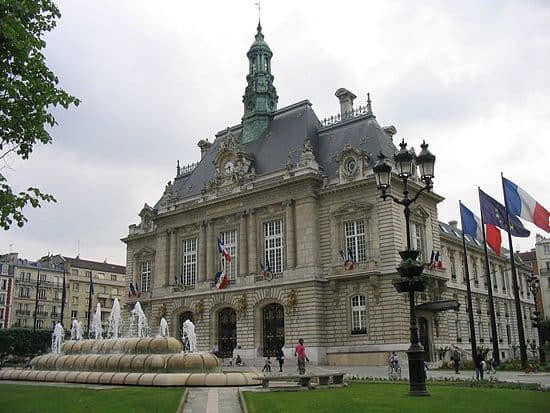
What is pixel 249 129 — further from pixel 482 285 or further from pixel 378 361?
pixel 482 285

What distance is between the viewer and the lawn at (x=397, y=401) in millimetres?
14000

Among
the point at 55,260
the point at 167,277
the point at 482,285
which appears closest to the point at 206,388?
the point at 167,277

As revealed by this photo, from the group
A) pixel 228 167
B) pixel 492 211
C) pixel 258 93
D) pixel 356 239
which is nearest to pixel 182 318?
pixel 228 167

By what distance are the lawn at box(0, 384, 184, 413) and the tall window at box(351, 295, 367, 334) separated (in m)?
22.5

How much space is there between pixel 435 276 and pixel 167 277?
23987mm

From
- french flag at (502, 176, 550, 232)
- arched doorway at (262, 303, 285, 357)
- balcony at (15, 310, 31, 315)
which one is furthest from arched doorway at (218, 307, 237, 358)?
balcony at (15, 310, 31, 315)

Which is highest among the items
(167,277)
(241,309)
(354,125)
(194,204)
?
(354,125)

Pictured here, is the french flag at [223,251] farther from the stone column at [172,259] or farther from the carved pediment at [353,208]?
the carved pediment at [353,208]

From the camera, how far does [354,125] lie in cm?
4809

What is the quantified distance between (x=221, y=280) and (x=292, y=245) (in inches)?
286

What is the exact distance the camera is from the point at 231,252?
49.3 metres

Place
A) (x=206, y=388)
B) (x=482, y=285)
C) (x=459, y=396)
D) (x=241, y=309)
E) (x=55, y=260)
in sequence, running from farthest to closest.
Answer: (x=55, y=260) < (x=482, y=285) < (x=241, y=309) < (x=206, y=388) < (x=459, y=396)

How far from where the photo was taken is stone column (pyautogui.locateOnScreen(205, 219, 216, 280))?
50.2 metres

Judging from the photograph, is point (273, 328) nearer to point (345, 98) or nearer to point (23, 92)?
point (345, 98)
